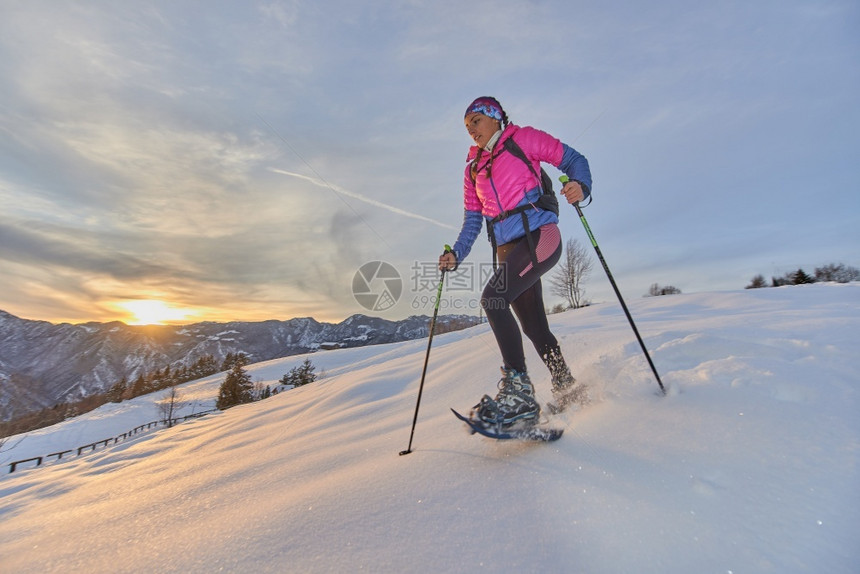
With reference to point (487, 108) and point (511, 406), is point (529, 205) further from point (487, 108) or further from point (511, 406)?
point (511, 406)

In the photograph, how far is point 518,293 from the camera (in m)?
2.63

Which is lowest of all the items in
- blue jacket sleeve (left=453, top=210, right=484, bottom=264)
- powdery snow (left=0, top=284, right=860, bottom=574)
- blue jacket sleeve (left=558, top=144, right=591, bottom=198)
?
powdery snow (left=0, top=284, right=860, bottom=574)

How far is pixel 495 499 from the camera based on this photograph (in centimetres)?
163

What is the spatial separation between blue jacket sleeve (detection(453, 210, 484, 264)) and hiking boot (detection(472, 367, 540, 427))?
1.36 m

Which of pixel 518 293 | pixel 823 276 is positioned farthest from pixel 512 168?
pixel 823 276

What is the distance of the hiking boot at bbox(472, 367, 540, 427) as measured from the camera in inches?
89.0

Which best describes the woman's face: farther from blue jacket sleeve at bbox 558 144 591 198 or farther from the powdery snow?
the powdery snow

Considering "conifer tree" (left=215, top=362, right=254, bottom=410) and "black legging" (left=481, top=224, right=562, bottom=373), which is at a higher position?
"black legging" (left=481, top=224, right=562, bottom=373)

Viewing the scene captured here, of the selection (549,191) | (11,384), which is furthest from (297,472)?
(11,384)

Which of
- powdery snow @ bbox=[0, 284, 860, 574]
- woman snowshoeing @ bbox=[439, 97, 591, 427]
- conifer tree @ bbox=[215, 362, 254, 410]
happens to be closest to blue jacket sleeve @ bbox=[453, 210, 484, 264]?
woman snowshoeing @ bbox=[439, 97, 591, 427]

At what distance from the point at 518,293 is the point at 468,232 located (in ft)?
3.36

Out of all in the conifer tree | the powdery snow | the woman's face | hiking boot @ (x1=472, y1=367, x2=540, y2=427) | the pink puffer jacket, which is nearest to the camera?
the powdery snow

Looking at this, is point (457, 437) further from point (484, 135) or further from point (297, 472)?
point (484, 135)

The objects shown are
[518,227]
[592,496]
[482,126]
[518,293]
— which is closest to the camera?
[592,496]
